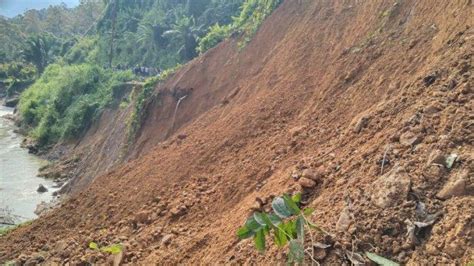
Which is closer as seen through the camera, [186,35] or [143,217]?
[143,217]

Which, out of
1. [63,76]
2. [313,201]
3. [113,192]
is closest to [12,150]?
[63,76]

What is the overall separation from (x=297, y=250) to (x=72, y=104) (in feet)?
83.5

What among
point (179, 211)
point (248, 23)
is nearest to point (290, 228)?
point (179, 211)

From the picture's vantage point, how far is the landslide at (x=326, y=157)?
3.58m

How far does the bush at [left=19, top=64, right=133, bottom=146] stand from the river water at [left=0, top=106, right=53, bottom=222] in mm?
1663

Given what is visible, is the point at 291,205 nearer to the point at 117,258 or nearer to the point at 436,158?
the point at 436,158

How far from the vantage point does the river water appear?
1584 centimetres

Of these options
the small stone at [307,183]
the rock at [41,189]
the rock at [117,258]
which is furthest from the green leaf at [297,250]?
the rock at [41,189]

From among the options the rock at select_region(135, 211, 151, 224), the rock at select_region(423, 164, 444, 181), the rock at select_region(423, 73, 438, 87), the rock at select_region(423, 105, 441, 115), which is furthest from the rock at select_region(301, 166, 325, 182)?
the rock at select_region(135, 211, 151, 224)

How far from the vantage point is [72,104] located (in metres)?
26.5

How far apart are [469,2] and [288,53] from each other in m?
5.12

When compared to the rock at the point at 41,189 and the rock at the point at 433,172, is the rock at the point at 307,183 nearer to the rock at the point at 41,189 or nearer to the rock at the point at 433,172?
the rock at the point at 433,172

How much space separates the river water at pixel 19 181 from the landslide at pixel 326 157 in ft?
22.5

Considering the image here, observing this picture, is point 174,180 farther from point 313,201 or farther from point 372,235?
point 372,235
